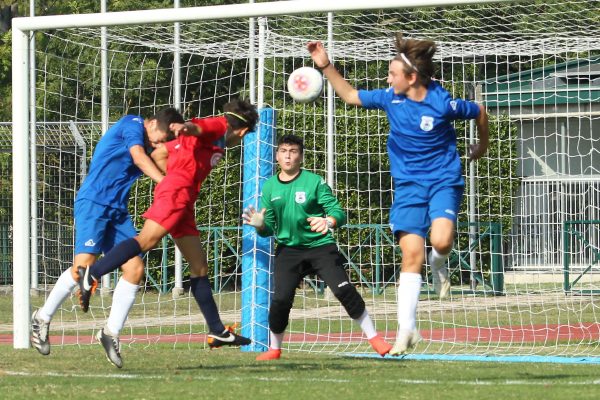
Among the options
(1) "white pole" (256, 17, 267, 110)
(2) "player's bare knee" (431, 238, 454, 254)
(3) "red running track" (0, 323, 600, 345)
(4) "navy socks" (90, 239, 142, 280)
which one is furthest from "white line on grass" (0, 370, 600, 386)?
(3) "red running track" (0, 323, 600, 345)

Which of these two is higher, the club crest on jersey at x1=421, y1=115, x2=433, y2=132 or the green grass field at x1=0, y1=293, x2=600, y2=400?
the club crest on jersey at x1=421, y1=115, x2=433, y2=132

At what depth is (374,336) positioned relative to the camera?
34.2 ft

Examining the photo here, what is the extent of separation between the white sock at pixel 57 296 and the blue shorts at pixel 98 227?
0.79 feet

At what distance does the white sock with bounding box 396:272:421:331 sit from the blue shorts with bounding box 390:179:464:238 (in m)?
0.28

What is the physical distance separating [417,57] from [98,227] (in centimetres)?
304

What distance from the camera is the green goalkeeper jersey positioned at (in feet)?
34.5

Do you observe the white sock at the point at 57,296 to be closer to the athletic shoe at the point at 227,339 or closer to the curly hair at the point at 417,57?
the athletic shoe at the point at 227,339

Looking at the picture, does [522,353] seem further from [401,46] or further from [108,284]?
[108,284]

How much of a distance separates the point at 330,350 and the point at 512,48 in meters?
4.36

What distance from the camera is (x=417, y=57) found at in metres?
8.44

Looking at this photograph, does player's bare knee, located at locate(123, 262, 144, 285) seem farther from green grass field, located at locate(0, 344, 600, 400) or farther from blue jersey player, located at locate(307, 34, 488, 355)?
blue jersey player, located at locate(307, 34, 488, 355)

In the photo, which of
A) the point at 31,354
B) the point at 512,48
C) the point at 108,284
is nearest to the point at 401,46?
the point at 31,354

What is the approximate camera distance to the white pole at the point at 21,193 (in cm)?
1134

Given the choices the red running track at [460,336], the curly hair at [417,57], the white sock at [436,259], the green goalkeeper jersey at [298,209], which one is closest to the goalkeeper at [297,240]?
the green goalkeeper jersey at [298,209]
